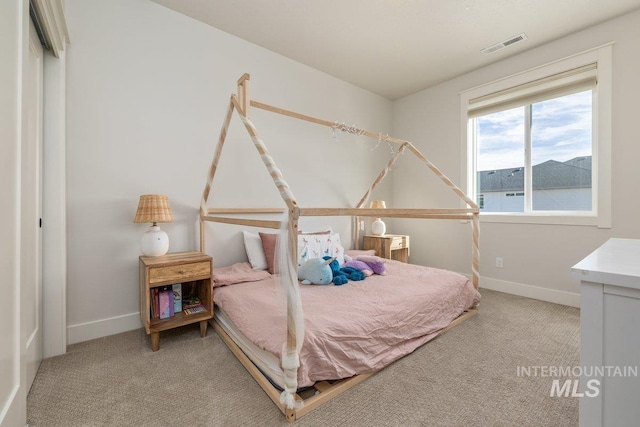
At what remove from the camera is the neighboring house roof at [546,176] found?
276cm

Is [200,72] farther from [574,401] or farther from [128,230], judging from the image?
[574,401]

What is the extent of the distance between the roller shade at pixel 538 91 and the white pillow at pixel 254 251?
3.01 metres

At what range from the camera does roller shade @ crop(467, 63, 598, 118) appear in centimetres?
267

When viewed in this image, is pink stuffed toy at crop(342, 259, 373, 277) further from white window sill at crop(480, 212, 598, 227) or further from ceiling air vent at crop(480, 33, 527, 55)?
ceiling air vent at crop(480, 33, 527, 55)

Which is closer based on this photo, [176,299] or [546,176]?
[176,299]

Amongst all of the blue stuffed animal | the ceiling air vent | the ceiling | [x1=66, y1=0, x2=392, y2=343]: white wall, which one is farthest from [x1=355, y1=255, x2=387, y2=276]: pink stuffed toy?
the ceiling air vent

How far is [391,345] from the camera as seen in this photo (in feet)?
5.80

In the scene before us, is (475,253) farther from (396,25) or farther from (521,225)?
(396,25)

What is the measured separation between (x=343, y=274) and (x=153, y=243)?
4.89ft

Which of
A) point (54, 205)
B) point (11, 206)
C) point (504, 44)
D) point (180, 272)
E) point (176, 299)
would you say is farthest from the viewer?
point (504, 44)

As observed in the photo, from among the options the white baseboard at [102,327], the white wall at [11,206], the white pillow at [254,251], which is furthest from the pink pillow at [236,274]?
the white wall at [11,206]

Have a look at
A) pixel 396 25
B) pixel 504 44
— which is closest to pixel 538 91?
pixel 504 44

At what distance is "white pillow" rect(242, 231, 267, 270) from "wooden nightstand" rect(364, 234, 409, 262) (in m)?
1.59

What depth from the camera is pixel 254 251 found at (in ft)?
8.66
